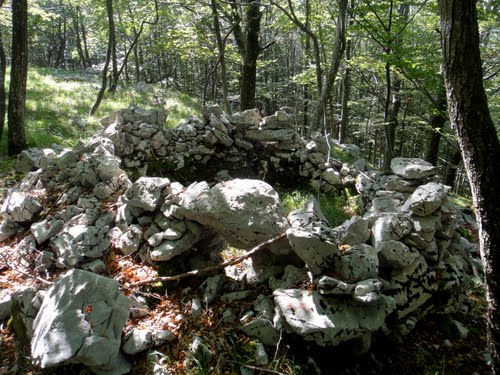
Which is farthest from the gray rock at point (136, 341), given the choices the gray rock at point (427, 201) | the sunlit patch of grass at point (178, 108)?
the sunlit patch of grass at point (178, 108)

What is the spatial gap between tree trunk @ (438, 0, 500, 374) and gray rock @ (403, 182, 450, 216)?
1.26m

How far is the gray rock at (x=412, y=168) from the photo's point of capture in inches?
218

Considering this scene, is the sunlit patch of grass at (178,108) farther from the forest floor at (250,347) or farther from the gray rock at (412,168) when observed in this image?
the forest floor at (250,347)

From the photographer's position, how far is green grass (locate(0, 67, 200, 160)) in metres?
9.52

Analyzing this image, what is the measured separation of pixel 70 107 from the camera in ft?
40.7

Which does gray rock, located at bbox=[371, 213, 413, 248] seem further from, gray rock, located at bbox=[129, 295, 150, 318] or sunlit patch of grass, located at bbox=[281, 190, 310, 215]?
gray rock, located at bbox=[129, 295, 150, 318]

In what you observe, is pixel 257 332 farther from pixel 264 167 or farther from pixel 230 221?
pixel 264 167

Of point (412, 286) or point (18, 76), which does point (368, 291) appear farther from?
point (18, 76)

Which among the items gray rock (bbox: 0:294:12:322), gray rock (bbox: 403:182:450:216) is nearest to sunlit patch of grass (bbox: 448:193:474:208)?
gray rock (bbox: 403:182:450:216)

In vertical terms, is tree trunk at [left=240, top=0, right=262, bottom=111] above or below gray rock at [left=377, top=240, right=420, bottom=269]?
above

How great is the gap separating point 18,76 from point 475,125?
9.09m

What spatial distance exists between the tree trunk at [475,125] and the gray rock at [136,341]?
10.3 ft

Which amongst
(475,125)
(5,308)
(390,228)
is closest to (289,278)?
(390,228)

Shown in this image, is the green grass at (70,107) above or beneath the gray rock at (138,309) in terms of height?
above
